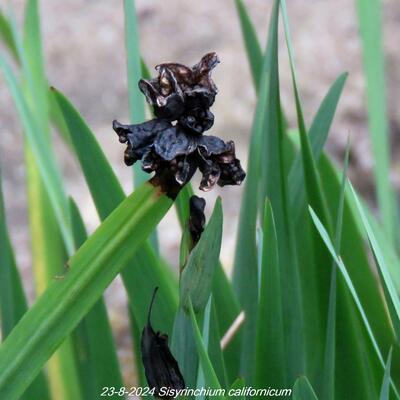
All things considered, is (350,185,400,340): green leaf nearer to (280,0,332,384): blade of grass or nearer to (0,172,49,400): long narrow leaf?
(280,0,332,384): blade of grass

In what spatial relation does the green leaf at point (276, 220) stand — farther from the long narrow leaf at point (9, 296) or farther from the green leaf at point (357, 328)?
the long narrow leaf at point (9, 296)

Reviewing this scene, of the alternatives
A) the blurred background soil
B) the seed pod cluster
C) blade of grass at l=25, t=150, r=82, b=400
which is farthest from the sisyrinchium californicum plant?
A: the blurred background soil

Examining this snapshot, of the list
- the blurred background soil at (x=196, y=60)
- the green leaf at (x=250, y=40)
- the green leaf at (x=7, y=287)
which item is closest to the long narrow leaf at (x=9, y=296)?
the green leaf at (x=7, y=287)

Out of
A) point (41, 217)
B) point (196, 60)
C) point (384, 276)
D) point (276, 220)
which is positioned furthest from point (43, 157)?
point (196, 60)

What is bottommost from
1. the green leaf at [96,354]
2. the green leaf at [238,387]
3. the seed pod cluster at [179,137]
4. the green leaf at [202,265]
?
the green leaf at [96,354]

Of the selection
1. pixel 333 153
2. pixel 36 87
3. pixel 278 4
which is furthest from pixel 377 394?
pixel 333 153

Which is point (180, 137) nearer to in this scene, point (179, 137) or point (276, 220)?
point (179, 137)
